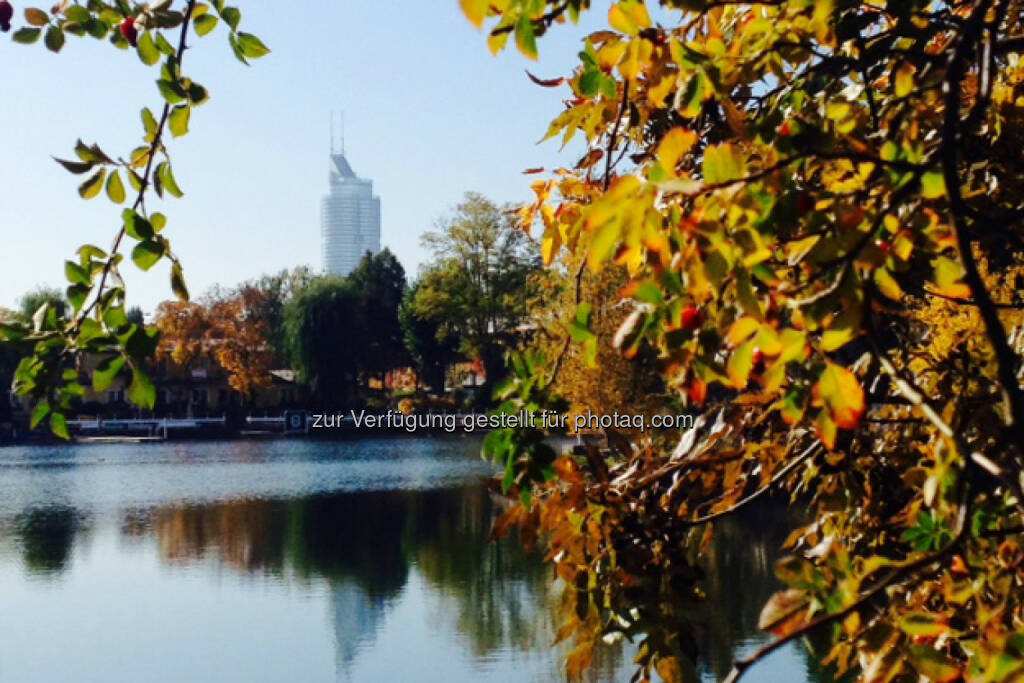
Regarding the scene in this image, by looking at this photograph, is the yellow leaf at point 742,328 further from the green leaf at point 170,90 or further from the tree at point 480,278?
the tree at point 480,278

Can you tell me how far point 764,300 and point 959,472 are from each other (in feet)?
0.69

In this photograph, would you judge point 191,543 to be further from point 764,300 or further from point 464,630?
point 764,300

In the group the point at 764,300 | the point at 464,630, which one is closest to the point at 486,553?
the point at 464,630

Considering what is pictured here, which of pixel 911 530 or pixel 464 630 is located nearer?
pixel 911 530

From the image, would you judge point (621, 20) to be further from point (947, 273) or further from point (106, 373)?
point (106, 373)

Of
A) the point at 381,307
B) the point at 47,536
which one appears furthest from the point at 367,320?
the point at 47,536

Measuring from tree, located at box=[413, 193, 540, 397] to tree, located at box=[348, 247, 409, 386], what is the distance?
6.66 m

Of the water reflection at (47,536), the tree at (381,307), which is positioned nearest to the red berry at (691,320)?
the water reflection at (47,536)

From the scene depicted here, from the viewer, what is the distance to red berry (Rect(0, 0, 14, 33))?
5.39 feet

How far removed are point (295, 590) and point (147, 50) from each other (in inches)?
434

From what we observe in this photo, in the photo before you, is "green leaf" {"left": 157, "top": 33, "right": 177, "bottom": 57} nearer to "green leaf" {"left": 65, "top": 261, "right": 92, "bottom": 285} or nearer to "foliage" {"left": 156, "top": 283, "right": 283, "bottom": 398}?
"green leaf" {"left": 65, "top": 261, "right": 92, "bottom": 285}

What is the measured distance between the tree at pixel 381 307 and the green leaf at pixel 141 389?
1518 inches

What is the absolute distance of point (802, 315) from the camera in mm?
948

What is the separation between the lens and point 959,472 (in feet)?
3.11
